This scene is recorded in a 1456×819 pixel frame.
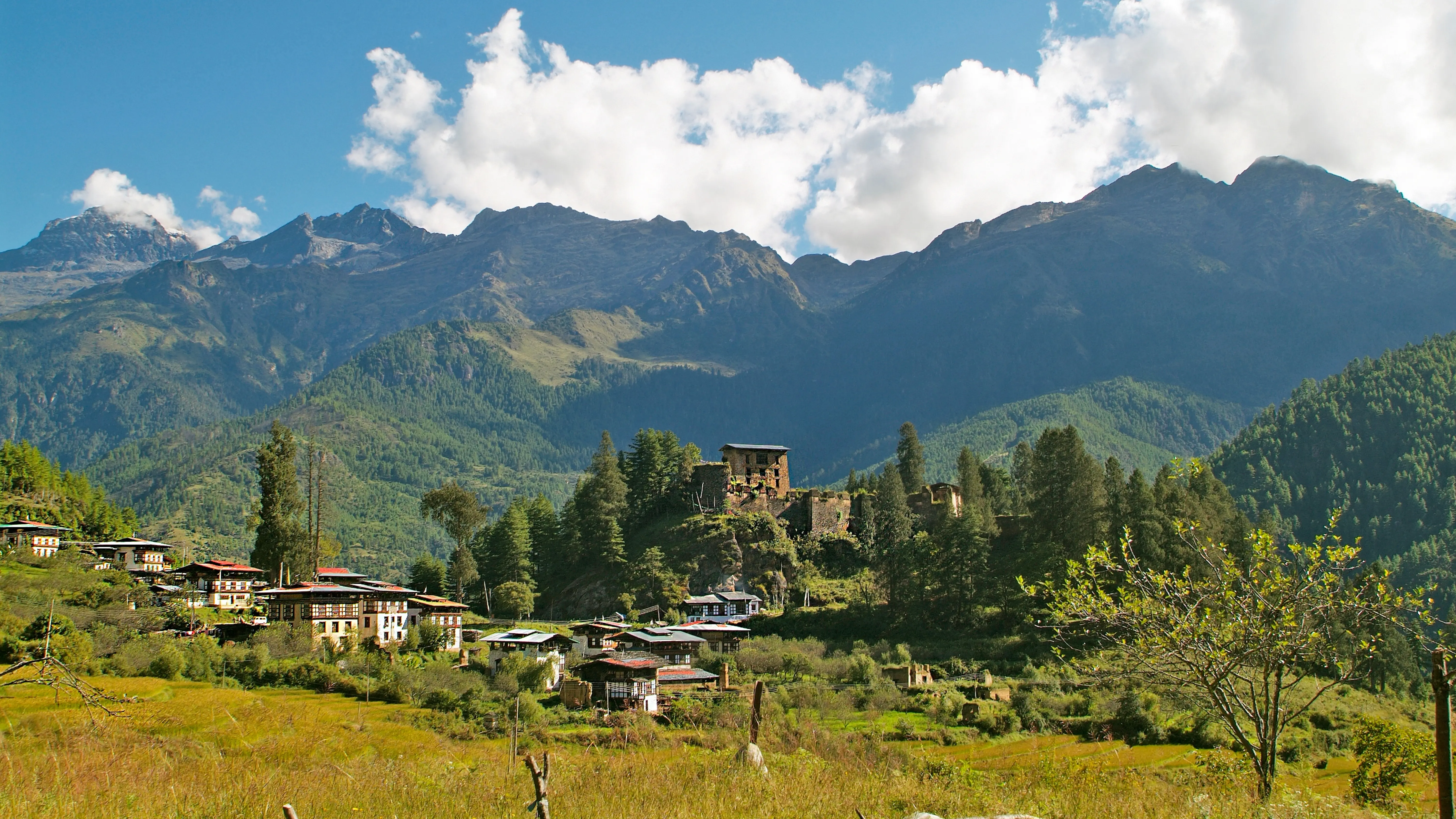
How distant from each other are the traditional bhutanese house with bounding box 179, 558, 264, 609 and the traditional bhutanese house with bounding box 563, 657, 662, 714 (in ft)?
104

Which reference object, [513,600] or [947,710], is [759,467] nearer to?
[513,600]

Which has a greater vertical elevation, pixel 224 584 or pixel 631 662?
pixel 224 584

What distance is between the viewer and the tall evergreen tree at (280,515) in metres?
71.1

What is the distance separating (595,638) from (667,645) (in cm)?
625

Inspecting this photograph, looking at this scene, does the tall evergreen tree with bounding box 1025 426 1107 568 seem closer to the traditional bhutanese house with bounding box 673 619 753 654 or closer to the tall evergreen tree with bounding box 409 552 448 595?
the traditional bhutanese house with bounding box 673 619 753 654


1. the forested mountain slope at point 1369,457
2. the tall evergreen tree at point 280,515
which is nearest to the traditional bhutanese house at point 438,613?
the tall evergreen tree at point 280,515

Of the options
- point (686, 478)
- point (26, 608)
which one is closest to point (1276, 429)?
point (686, 478)

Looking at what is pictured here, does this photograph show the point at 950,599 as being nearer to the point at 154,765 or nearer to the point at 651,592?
the point at 651,592

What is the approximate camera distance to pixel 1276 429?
177375 mm

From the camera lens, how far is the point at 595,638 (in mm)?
70812

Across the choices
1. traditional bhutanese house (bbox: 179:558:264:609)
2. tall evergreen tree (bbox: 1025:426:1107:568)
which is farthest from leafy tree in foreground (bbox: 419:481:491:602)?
tall evergreen tree (bbox: 1025:426:1107:568)

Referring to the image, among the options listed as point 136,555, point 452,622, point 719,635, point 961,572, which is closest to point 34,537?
point 136,555

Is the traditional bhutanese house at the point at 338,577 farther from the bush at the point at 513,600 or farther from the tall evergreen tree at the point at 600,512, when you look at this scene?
the tall evergreen tree at the point at 600,512

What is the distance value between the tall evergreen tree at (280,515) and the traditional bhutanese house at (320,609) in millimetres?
5251
